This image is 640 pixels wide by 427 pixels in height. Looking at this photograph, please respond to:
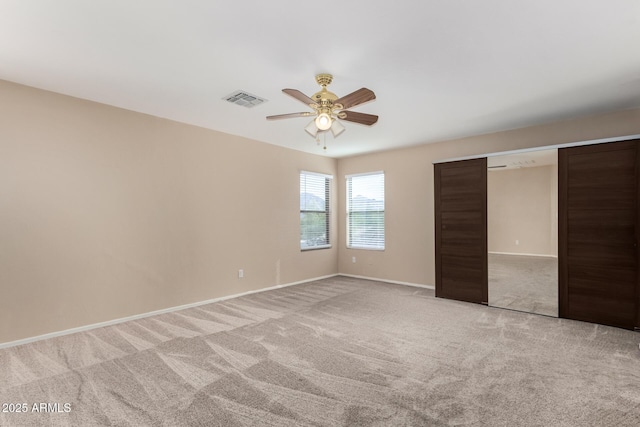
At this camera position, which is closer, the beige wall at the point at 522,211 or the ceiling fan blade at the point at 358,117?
the ceiling fan blade at the point at 358,117

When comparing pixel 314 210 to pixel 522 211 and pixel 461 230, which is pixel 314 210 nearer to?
pixel 461 230

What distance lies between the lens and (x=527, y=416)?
6.25 ft

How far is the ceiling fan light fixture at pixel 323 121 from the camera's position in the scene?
8.99ft

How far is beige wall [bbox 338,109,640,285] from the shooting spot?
4625 mm

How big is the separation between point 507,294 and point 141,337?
4.55 metres

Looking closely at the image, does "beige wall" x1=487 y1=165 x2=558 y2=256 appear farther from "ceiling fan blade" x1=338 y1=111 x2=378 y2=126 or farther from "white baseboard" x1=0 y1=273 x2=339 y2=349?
"white baseboard" x1=0 y1=273 x2=339 y2=349

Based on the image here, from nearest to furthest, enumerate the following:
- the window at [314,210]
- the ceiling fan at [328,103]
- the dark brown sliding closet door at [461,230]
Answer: the ceiling fan at [328,103] < the dark brown sliding closet door at [461,230] < the window at [314,210]

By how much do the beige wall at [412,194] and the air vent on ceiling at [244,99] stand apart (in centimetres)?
315

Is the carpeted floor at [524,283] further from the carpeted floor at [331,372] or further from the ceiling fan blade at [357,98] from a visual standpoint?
the ceiling fan blade at [357,98]

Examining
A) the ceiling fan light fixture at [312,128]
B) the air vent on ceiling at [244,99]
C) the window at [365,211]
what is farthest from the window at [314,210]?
the ceiling fan light fixture at [312,128]

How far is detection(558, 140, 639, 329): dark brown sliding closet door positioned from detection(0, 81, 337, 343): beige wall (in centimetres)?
417

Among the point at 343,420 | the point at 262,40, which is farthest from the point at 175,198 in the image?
the point at 343,420

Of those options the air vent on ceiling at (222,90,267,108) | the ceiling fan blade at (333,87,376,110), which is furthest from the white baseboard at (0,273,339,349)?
the ceiling fan blade at (333,87,376,110)

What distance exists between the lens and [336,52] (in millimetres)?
2445
